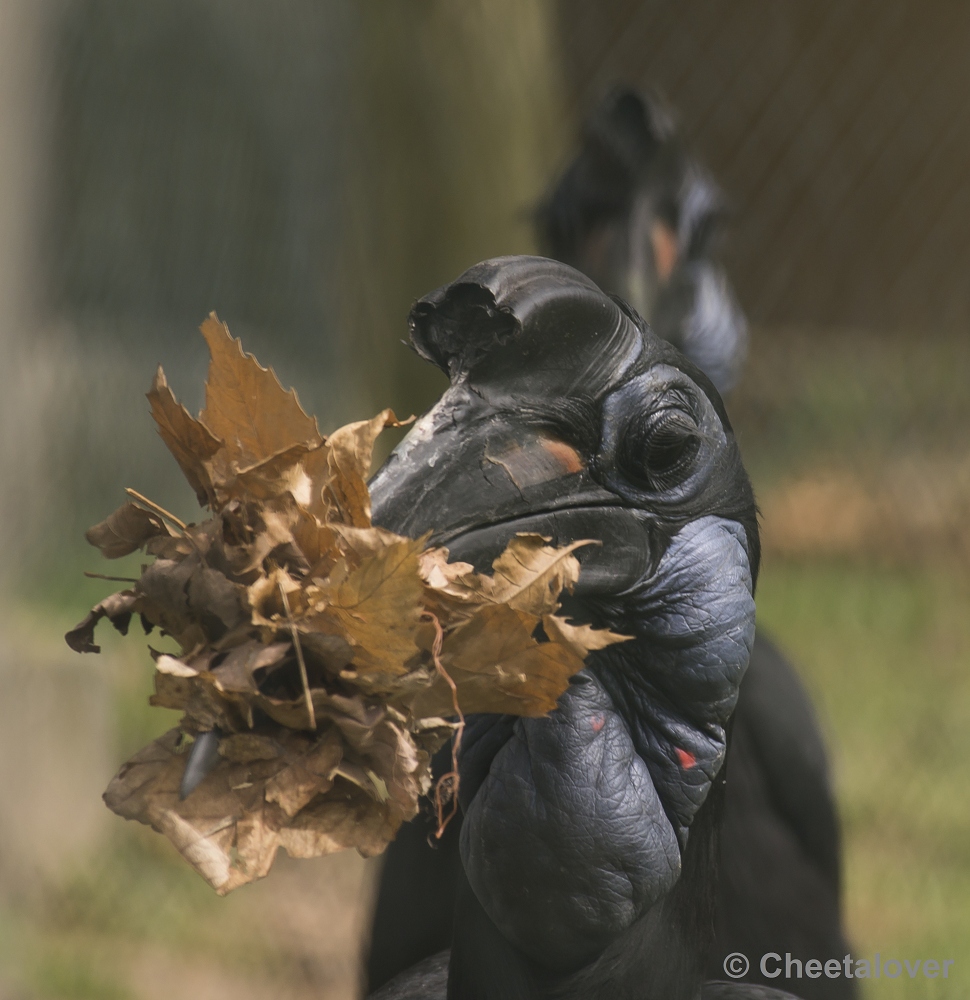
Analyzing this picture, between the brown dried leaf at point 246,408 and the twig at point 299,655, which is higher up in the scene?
the brown dried leaf at point 246,408

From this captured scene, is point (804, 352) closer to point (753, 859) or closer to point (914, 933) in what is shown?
point (914, 933)

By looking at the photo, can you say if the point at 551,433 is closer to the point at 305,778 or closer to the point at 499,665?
the point at 499,665

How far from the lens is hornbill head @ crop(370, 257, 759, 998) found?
115 centimetres

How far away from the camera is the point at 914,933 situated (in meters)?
3.33

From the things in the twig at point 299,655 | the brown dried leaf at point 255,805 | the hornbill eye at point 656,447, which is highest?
the hornbill eye at point 656,447

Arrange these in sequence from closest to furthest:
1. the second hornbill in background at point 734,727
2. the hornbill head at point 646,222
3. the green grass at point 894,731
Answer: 1. the second hornbill in background at point 734,727
2. the hornbill head at point 646,222
3. the green grass at point 894,731

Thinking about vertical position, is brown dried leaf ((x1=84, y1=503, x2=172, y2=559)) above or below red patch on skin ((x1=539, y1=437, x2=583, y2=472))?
below

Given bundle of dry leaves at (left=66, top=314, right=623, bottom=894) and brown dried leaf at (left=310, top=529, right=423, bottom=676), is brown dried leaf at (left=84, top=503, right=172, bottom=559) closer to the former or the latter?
bundle of dry leaves at (left=66, top=314, right=623, bottom=894)

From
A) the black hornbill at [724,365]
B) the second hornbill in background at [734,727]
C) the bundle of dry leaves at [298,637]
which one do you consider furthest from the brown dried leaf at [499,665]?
the black hornbill at [724,365]

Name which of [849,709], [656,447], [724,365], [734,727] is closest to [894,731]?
[849,709]

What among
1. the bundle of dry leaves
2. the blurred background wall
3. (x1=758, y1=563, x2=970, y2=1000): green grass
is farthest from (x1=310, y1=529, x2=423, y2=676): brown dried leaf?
the blurred background wall

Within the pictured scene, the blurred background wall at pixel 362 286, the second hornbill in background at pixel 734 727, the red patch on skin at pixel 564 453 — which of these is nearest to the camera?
the red patch on skin at pixel 564 453

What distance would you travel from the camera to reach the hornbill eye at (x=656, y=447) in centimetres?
122

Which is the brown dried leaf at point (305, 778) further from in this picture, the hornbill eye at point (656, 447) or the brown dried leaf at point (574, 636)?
the hornbill eye at point (656, 447)
